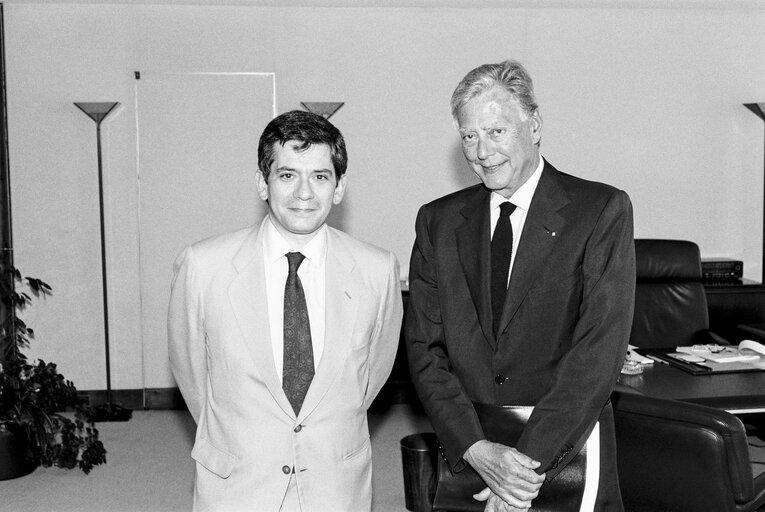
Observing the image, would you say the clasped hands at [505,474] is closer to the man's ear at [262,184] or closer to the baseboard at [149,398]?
the man's ear at [262,184]

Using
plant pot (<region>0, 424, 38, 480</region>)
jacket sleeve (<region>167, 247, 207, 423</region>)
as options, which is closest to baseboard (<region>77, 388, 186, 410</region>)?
plant pot (<region>0, 424, 38, 480</region>)

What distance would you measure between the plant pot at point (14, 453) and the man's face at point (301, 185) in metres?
3.30

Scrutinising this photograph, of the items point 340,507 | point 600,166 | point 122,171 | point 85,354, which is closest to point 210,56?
point 122,171

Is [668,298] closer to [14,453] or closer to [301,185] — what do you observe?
[301,185]

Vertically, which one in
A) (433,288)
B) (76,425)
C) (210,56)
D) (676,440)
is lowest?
(76,425)

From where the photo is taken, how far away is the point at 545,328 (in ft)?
7.21

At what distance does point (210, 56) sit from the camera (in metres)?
5.92

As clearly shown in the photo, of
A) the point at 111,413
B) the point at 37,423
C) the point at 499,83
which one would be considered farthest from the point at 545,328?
the point at 111,413

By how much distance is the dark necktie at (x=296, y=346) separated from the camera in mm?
2166

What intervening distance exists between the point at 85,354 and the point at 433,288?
435 cm

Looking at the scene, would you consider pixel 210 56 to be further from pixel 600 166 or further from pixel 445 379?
pixel 445 379

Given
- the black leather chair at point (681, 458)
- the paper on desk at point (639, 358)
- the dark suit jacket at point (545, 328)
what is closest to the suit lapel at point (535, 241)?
the dark suit jacket at point (545, 328)

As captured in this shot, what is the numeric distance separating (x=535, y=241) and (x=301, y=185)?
0.61m

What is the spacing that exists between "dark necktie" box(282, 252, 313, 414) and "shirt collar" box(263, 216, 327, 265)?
0.23 feet
